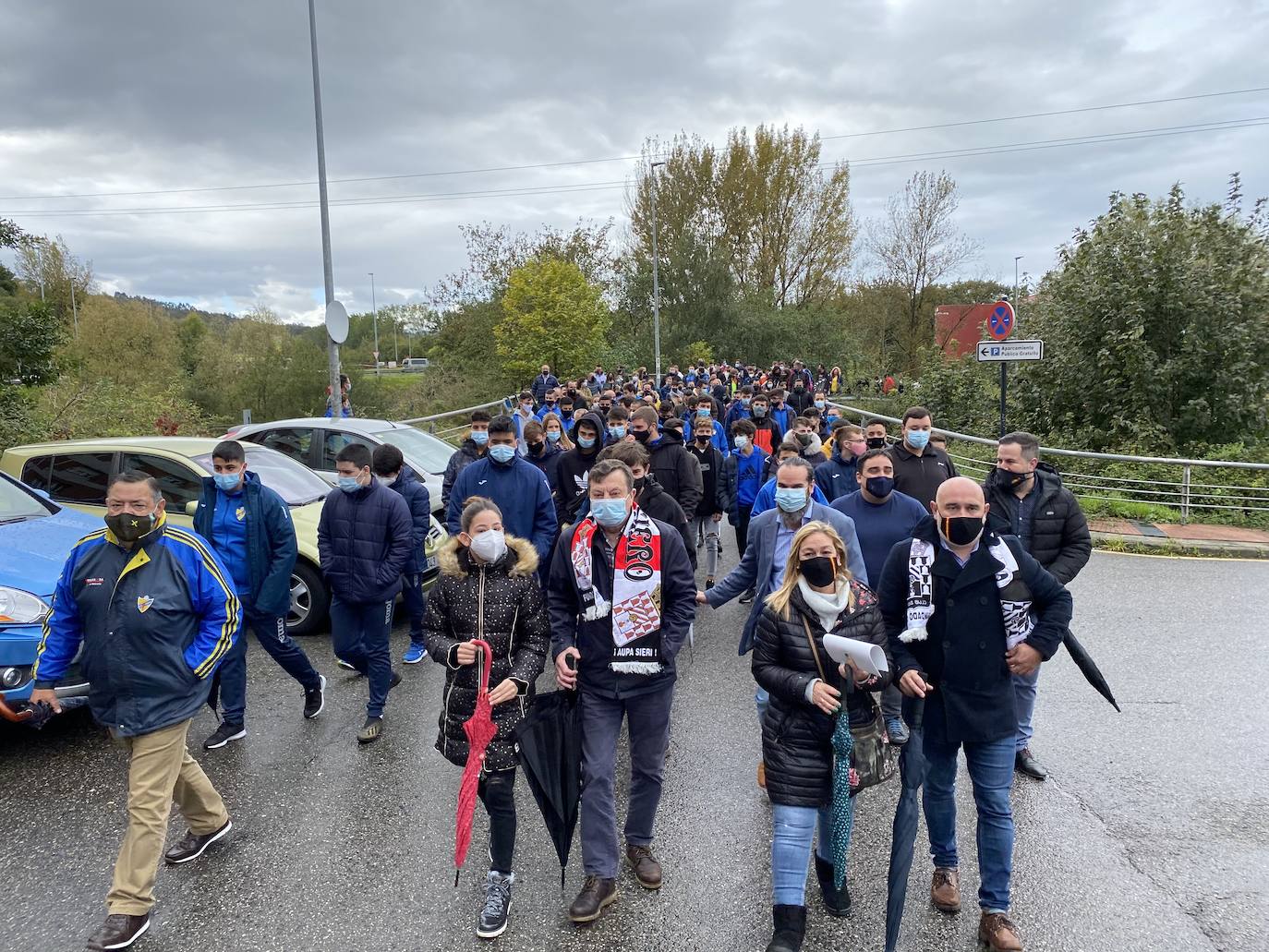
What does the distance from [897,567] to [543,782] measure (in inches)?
70.1

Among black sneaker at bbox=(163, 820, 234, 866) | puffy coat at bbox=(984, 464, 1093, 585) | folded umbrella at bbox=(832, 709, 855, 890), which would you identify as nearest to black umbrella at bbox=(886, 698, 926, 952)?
folded umbrella at bbox=(832, 709, 855, 890)

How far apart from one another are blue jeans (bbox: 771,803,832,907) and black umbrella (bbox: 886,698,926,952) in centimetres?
33

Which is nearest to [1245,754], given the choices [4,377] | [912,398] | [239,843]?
[239,843]

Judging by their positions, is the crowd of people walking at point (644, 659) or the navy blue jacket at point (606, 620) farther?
the navy blue jacket at point (606, 620)

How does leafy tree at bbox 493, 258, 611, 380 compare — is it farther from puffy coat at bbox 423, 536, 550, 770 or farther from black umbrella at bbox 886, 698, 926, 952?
black umbrella at bbox 886, 698, 926, 952

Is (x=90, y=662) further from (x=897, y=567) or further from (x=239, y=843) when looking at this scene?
(x=897, y=567)

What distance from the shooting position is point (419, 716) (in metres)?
5.60

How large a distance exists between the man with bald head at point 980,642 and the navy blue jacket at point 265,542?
381cm

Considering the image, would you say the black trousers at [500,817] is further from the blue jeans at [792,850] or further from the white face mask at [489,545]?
the blue jeans at [792,850]

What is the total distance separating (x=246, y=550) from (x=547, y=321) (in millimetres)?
24595

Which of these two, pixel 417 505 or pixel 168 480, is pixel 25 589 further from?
pixel 168 480

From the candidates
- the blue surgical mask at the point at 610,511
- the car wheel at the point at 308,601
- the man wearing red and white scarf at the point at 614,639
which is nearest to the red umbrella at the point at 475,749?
the man wearing red and white scarf at the point at 614,639

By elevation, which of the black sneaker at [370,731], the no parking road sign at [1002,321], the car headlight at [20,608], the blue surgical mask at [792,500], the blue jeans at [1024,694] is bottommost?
the black sneaker at [370,731]

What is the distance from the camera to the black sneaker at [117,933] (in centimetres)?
322
